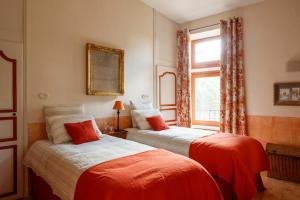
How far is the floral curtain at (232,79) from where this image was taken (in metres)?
3.95

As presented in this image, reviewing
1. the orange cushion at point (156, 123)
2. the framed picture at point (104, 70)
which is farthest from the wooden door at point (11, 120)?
the orange cushion at point (156, 123)

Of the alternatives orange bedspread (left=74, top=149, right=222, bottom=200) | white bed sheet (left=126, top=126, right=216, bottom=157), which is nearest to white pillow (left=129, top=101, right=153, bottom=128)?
white bed sheet (left=126, top=126, right=216, bottom=157)

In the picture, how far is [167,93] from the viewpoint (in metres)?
4.81

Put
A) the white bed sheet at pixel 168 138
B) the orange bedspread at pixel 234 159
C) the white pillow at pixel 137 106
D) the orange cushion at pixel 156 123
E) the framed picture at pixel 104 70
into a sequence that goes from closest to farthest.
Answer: the orange bedspread at pixel 234 159, the white bed sheet at pixel 168 138, the framed picture at pixel 104 70, the orange cushion at pixel 156 123, the white pillow at pixel 137 106

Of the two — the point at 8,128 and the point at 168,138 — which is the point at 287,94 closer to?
the point at 168,138

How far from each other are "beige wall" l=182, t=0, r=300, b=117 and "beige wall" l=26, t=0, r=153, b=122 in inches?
78.8

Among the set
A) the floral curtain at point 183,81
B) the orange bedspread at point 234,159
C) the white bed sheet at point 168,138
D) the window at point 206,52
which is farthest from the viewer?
the floral curtain at point 183,81

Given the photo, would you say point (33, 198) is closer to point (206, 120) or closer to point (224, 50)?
point (206, 120)

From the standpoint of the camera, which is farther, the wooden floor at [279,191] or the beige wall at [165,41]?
the beige wall at [165,41]

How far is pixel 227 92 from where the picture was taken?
159 inches

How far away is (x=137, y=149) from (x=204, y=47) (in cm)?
335

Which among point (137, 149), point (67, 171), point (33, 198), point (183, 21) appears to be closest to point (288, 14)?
point (183, 21)

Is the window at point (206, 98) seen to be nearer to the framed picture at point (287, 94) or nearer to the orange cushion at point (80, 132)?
the framed picture at point (287, 94)

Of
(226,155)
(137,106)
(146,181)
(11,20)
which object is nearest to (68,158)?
(146,181)
